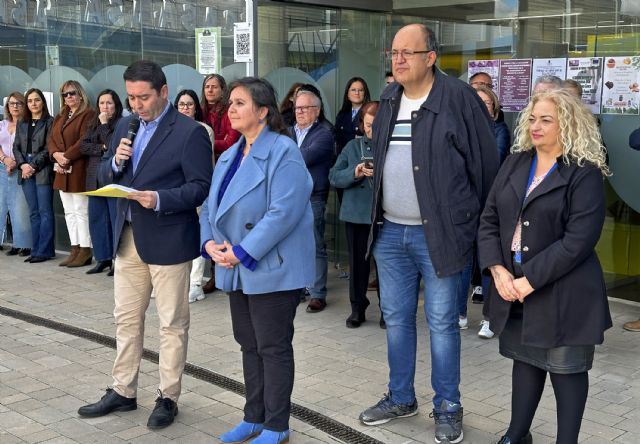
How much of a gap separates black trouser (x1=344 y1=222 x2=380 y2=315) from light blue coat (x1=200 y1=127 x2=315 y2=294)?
2.64 meters

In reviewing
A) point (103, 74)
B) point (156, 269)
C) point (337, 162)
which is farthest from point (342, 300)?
point (103, 74)

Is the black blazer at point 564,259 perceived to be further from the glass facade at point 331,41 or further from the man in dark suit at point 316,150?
the glass facade at point 331,41

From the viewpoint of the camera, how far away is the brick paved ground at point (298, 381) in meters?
4.88

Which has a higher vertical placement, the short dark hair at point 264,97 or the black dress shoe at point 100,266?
the short dark hair at point 264,97

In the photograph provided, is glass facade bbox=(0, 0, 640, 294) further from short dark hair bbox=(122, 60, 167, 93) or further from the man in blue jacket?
short dark hair bbox=(122, 60, 167, 93)

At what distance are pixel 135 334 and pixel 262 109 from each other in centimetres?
160

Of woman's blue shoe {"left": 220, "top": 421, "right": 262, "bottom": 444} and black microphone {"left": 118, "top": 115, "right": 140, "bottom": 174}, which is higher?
black microphone {"left": 118, "top": 115, "right": 140, "bottom": 174}

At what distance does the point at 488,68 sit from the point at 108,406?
5026 millimetres

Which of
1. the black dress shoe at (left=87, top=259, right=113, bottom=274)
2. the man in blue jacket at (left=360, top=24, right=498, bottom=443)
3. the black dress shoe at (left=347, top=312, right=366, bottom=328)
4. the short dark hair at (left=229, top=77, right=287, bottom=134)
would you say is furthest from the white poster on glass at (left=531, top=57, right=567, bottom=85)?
the black dress shoe at (left=87, top=259, right=113, bottom=274)

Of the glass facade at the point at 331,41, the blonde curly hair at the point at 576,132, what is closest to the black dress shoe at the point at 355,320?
the glass facade at the point at 331,41

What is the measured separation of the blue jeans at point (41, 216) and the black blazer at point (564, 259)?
24.2ft

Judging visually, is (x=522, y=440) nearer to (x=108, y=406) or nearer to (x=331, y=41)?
(x=108, y=406)

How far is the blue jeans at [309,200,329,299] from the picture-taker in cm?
762

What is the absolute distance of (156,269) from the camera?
489 cm
